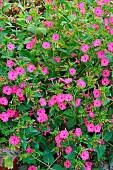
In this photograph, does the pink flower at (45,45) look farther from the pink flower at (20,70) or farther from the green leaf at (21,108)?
the green leaf at (21,108)

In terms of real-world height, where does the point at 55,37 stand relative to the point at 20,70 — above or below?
above

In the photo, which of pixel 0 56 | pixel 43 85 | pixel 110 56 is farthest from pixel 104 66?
pixel 0 56

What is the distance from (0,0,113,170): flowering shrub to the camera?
280cm

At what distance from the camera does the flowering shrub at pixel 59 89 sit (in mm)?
2803

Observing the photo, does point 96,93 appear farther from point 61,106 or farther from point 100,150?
point 100,150

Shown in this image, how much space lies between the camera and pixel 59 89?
284 centimetres

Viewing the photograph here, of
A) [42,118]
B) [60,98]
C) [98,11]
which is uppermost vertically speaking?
[98,11]

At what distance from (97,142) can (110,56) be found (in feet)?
1.59

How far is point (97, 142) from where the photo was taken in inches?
112

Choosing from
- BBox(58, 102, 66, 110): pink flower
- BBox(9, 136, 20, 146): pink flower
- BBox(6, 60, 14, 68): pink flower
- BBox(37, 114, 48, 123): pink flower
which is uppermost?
BBox(6, 60, 14, 68): pink flower

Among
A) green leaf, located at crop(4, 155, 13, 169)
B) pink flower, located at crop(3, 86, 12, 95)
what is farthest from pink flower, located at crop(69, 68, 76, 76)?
green leaf, located at crop(4, 155, 13, 169)

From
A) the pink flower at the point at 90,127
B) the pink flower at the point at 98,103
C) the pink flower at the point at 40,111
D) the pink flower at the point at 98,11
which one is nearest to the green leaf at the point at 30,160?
the pink flower at the point at 40,111

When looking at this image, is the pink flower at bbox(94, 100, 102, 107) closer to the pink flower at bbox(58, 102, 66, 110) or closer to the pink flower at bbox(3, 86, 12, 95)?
the pink flower at bbox(58, 102, 66, 110)

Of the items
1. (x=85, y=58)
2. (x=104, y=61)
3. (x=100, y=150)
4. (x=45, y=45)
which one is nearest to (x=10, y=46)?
(x=45, y=45)
